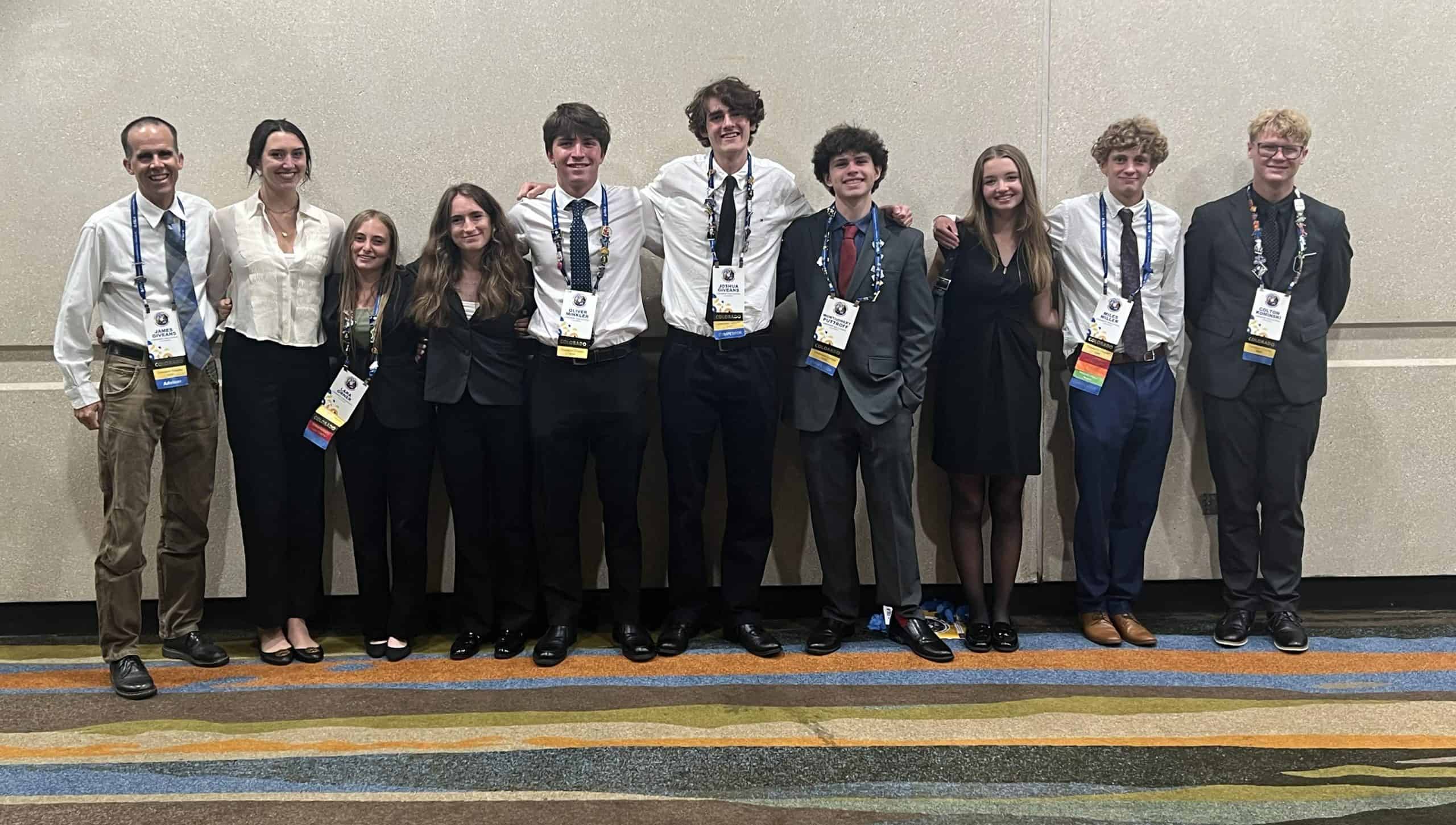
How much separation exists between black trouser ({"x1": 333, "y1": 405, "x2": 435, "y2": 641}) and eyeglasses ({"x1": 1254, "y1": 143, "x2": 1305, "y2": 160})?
10.2ft

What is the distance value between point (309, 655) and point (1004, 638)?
2428 millimetres

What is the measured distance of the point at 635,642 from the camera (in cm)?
320

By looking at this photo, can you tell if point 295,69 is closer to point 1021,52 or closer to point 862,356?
point 862,356

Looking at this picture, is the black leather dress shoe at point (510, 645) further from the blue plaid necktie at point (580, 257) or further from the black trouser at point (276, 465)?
the blue plaid necktie at point (580, 257)

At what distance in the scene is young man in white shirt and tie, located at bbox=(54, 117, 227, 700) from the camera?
9.93 feet

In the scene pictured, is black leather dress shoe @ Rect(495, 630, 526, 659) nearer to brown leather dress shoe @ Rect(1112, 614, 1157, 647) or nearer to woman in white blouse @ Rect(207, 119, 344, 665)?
woman in white blouse @ Rect(207, 119, 344, 665)

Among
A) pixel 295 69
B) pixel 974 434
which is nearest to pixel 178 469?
pixel 295 69

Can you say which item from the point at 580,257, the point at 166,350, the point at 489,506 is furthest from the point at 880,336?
the point at 166,350

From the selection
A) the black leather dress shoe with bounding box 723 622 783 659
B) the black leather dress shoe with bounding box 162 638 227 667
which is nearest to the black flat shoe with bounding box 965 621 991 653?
the black leather dress shoe with bounding box 723 622 783 659

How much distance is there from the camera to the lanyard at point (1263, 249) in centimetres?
331

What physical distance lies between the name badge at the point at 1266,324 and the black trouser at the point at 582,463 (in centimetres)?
215

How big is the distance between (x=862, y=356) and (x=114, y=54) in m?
3.05

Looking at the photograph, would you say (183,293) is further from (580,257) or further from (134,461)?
(580,257)

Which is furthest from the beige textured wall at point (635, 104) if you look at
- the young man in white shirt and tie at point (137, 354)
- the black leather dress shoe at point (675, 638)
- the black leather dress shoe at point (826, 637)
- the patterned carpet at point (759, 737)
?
the patterned carpet at point (759, 737)
